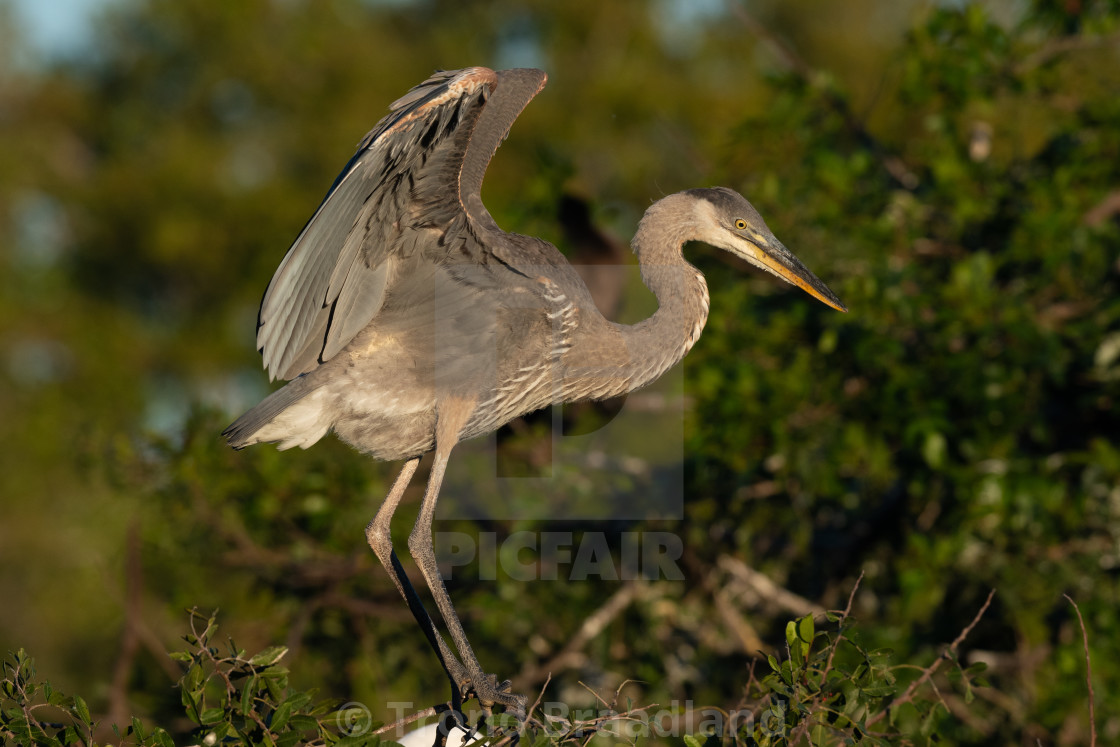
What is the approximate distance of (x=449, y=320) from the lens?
155 inches

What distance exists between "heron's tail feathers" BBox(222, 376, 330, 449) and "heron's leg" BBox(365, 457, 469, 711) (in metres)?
0.41

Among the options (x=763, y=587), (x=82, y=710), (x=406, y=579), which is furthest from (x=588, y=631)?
(x=82, y=710)

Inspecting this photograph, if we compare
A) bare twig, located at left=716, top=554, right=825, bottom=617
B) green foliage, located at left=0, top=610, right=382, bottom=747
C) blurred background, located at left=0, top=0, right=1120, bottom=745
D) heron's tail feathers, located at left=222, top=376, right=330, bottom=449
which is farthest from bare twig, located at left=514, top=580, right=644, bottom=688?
green foliage, located at left=0, top=610, right=382, bottom=747

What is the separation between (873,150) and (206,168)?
50.0ft

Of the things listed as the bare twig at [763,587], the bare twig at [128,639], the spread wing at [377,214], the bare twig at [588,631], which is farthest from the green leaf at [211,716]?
the bare twig at [763,587]

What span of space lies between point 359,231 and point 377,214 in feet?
0.26

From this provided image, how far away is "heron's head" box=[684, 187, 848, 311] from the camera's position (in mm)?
4062

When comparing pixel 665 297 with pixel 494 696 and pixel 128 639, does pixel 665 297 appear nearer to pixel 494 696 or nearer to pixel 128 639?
pixel 494 696

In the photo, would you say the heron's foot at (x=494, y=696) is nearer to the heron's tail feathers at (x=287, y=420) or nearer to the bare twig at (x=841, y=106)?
the heron's tail feathers at (x=287, y=420)

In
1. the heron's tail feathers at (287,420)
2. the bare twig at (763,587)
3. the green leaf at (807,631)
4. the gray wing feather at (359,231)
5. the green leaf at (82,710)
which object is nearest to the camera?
the green leaf at (82,710)

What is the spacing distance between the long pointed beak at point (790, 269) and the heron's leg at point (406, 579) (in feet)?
4.93

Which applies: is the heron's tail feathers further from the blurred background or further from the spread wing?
the blurred background

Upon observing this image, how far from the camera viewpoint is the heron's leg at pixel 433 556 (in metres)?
3.72

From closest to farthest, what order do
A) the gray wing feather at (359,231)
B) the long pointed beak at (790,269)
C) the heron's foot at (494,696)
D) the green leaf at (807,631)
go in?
the green leaf at (807,631) → the gray wing feather at (359,231) → the heron's foot at (494,696) → the long pointed beak at (790,269)
